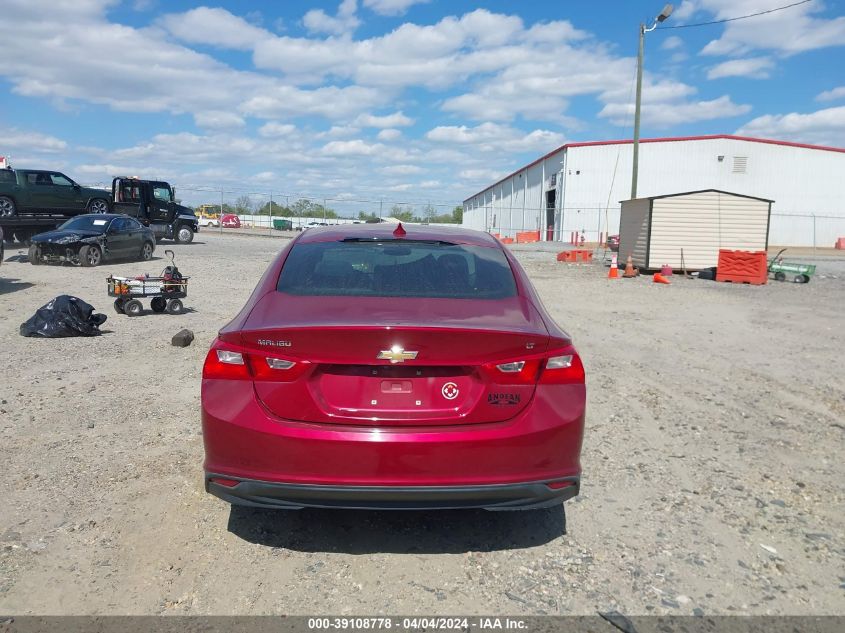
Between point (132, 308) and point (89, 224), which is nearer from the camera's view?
point (132, 308)

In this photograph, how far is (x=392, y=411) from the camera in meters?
2.98

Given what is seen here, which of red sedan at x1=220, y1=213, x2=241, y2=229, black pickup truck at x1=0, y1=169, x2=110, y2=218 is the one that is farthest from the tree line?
black pickup truck at x1=0, y1=169, x2=110, y2=218

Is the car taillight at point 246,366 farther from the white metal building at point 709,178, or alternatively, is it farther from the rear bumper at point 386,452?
the white metal building at point 709,178

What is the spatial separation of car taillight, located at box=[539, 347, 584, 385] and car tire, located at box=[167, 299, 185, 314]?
9.18 m

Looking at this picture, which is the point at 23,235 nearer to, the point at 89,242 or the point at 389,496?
the point at 89,242

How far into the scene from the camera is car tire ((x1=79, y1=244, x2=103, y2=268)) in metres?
18.2

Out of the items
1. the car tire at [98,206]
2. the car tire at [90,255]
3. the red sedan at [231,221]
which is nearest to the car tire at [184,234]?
the car tire at [98,206]

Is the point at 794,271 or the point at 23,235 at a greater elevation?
the point at 23,235

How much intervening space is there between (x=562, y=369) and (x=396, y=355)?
79 centimetres

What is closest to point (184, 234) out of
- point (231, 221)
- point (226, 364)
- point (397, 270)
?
point (397, 270)

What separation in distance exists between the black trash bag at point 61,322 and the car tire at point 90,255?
10.1m

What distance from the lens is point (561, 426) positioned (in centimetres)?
312

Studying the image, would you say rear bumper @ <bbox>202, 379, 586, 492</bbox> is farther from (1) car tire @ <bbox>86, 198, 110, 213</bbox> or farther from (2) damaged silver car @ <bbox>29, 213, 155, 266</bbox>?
(1) car tire @ <bbox>86, 198, 110, 213</bbox>

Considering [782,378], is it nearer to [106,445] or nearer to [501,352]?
[501,352]
